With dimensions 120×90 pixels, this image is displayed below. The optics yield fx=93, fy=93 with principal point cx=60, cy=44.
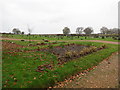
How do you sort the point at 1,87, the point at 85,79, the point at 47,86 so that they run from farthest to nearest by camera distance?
the point at 85,79
the point at 47,86
the point at 1,87

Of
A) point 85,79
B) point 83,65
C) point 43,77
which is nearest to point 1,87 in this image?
point 43,77

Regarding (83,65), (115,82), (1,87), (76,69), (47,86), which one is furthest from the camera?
(83,65)

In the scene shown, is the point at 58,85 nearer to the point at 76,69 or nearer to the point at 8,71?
the point at 76,69

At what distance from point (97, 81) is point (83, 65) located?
2.04m

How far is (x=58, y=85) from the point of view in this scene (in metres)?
4.73

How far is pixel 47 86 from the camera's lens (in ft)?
14.9

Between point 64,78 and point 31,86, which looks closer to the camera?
point 31,86

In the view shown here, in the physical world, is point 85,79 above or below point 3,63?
below

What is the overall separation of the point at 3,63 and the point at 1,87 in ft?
9.46

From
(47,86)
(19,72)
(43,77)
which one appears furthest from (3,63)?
(47,86)

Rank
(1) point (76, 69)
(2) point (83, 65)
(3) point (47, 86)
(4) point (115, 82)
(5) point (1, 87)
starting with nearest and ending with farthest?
(5) point (1, 87) < (3) point (47, 86) < (4) point (115, 82) < (1) point (76, 69) < (2) point (83, 65)

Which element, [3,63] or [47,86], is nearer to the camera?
[47,86]

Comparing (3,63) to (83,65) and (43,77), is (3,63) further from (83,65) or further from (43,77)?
(83,65)

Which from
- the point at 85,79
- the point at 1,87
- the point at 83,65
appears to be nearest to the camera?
the point at 1,87
